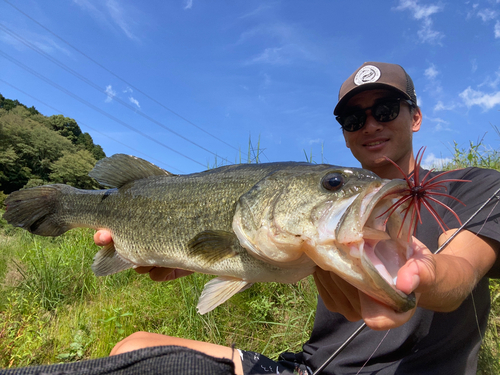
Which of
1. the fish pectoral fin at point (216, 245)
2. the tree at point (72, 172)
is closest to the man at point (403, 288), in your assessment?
the fish pectoral fin at point (216, 245)

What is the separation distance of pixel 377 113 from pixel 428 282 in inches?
76.8

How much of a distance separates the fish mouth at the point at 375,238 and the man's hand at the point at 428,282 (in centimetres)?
5

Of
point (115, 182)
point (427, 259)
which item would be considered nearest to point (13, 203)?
point (115, 182)

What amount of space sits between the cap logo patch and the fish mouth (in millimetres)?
1763

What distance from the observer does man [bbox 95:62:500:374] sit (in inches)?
48.5

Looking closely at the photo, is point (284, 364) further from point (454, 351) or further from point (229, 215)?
point (229, 215)

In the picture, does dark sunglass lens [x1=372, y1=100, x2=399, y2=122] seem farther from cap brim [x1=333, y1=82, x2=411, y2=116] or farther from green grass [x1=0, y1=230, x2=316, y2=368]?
green grass [x1=0, y1=230, x2=316, y2=368]

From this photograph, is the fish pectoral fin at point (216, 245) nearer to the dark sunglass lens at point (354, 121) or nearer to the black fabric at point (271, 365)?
the black fabric at point (271, 365)

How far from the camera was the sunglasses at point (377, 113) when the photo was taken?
2.60m

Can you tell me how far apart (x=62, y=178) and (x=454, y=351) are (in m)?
36.5

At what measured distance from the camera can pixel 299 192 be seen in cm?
146

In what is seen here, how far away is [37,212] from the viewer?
2.71 m

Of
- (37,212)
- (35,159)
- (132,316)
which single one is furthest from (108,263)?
(35,159)

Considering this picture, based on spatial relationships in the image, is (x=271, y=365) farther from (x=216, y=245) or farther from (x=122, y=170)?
(x=122, y=170)
